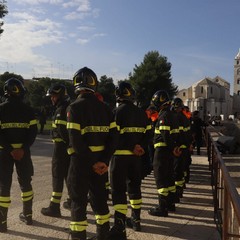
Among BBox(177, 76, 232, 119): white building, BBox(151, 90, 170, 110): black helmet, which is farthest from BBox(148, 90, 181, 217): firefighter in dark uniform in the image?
BBox(177, 76, 232, 119): white building

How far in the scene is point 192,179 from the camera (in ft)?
32.5

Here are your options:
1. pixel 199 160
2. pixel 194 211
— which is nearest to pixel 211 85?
pixel 199 160

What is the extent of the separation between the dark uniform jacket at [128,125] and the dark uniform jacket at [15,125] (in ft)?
4.27

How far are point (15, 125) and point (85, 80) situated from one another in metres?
1.49

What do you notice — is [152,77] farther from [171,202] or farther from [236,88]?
[236,88]

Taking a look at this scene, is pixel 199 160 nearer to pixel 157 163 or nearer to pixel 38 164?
pixel 38 164

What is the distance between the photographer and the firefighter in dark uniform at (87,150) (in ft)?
13.6

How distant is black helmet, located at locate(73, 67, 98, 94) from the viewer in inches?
173

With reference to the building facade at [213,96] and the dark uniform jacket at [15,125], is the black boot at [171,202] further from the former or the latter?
the building facade at [213,96]

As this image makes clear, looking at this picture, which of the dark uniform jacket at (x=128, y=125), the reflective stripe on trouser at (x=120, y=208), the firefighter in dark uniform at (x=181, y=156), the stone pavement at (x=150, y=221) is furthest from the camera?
the firefighter in dark uniform at (x=181, y=156)

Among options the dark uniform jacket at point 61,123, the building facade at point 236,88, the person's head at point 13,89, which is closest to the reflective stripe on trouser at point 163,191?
the dark uniform jacket at point 61,123

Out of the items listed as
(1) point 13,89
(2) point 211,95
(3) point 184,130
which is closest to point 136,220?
(1) point 13,89

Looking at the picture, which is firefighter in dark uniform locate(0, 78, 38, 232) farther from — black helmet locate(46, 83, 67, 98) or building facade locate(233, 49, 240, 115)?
building facade locate(233, 49, 240, 115)

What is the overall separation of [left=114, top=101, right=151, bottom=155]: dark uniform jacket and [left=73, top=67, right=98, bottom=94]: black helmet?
37.3 inches
